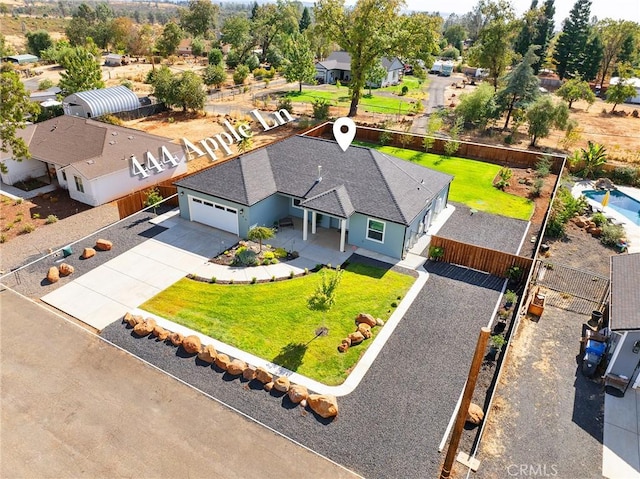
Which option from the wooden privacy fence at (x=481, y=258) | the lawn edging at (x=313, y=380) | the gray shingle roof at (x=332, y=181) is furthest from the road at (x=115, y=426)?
the wooden privacy fence at (x=481, y=258)

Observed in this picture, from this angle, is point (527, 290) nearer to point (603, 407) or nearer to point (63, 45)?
point (603, 407)

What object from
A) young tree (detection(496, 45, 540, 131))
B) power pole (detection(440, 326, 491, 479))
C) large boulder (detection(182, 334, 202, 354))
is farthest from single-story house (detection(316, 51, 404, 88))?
power pole (detection(440, 326, 491, 479))

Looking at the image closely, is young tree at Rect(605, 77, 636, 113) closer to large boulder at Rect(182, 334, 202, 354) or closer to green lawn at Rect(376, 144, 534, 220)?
green lawn at Rect(376, 144, 534, 220)

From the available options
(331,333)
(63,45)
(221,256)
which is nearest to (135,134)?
(221,256)

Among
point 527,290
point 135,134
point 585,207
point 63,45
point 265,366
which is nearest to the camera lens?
point 265,366

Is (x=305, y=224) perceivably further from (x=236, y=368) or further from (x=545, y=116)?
(x=545, y=116)

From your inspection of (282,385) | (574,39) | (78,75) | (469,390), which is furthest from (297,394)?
(574,39)
